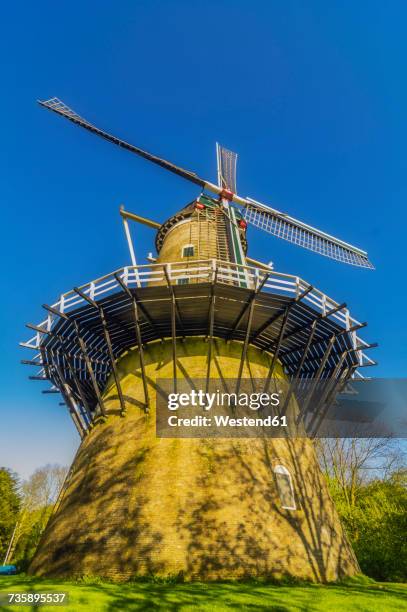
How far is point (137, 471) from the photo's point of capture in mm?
9711

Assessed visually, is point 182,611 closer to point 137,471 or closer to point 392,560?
point 137,471

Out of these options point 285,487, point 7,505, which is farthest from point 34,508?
point 285,487

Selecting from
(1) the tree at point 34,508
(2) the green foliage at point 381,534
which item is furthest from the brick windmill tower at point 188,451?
(1) the tree at point 34,508

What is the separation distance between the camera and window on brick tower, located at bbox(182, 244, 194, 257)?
1556 centimetres

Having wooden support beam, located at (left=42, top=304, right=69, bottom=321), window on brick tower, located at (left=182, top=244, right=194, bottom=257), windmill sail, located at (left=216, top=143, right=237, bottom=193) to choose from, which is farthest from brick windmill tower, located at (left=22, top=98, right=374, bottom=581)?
windmill sail, located at (left=216, top=143, right=237, bottom=193)

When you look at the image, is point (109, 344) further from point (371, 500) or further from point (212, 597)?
point (371, 500)

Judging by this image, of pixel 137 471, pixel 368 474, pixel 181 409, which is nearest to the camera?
pixel 137 471

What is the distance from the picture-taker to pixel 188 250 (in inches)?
620

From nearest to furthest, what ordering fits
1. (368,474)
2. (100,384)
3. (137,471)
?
(137,471) < (100,384) < (368,474)

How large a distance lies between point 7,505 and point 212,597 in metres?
29.0

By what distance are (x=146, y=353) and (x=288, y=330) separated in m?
4.67

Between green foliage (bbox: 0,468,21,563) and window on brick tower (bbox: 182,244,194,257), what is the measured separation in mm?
25957

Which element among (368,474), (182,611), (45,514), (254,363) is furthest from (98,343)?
(45,514)

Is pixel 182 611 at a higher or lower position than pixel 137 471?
lower
